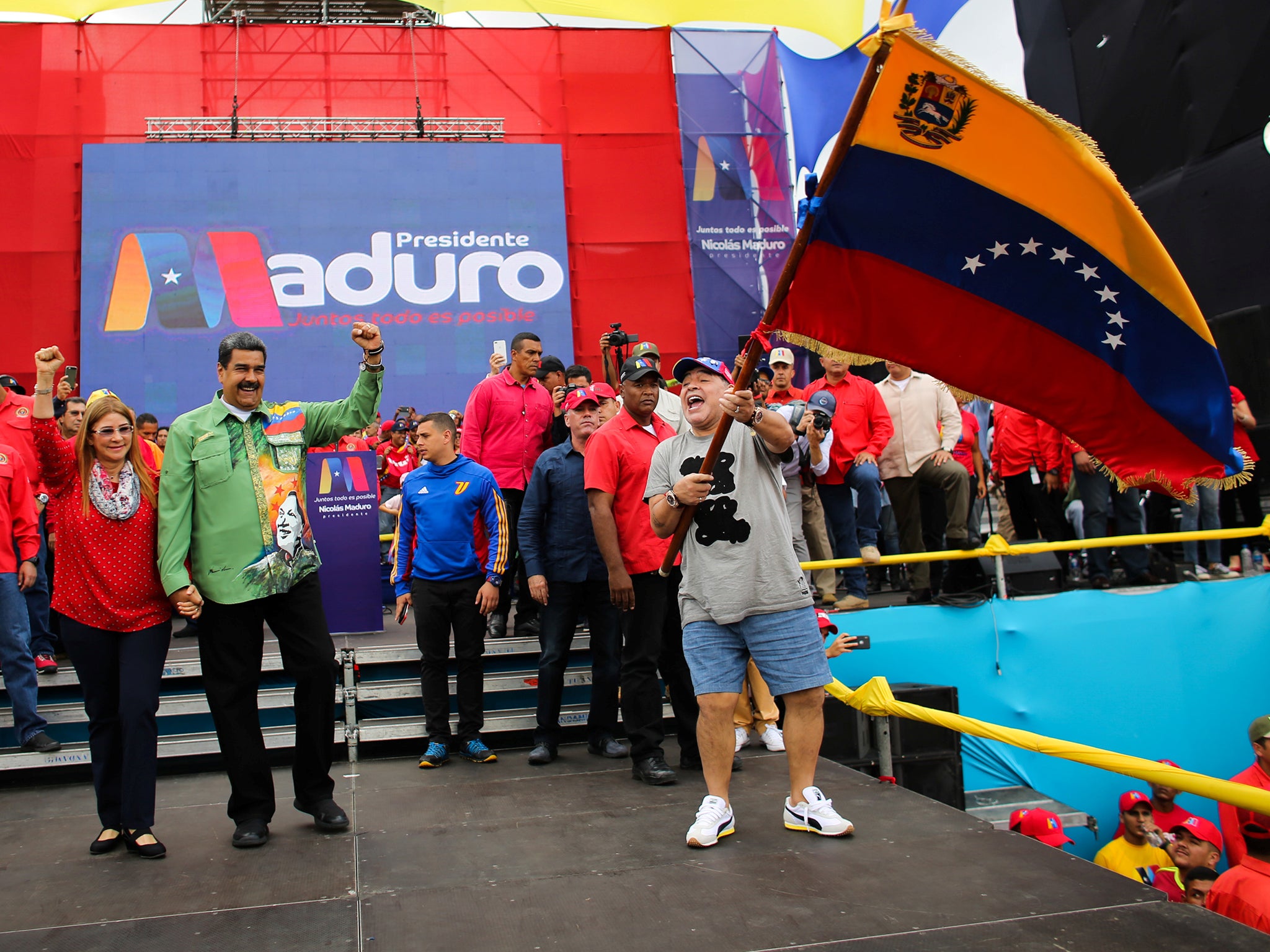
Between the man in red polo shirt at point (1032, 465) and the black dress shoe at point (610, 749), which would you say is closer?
the black dress shoe at point (610, 749)

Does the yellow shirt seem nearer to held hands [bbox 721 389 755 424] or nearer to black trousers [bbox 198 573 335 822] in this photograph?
held hands [bbox 721 389 755 424]

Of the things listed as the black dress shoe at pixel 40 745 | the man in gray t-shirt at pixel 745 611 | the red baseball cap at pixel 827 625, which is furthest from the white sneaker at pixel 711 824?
the black dress shoe at pixel 40 745

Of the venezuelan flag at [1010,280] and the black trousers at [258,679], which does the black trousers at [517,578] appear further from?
the venezuelan flag at [1010,280]

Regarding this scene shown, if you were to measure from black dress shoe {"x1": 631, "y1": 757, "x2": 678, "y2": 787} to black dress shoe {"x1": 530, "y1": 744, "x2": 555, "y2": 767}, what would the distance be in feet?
2.18

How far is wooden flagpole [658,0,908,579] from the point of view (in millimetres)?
3309

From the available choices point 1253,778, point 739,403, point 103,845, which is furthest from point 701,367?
point 1253,778

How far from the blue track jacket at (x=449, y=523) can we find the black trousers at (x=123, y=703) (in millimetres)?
1740

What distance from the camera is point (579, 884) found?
3.52 m

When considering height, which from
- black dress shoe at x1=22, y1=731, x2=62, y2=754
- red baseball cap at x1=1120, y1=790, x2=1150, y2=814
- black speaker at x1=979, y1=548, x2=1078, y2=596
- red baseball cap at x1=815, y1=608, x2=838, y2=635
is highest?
black speaker at x1=979, y1=548, x2=1078, y2=596

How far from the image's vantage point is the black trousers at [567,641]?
18.2ft

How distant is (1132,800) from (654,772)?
13.0 feet

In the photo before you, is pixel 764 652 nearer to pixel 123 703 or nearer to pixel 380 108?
pixel 123 703

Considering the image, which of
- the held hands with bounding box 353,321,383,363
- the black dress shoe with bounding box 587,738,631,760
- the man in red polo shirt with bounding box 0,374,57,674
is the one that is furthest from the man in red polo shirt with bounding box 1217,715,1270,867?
the man in red polo shirt with bounding box 0,374,57,674

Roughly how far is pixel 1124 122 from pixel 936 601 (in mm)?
6720
